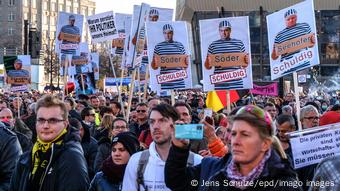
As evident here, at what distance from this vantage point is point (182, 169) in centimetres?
441

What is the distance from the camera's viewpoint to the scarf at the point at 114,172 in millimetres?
5312

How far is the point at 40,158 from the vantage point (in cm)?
473

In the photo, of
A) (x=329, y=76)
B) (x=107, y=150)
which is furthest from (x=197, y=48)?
(x=107, y=150)

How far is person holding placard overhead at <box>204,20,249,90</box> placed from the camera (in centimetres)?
946

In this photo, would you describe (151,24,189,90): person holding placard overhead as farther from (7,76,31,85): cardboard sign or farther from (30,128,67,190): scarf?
(7,76,31,85): cardboard sign

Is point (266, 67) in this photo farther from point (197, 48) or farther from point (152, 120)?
point (152, 120)

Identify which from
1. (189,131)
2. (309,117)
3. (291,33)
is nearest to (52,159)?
(189,131)

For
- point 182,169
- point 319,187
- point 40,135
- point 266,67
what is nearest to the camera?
point 319,187

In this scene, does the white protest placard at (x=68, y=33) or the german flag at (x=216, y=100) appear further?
the white protest placard at (x=68, y=33)

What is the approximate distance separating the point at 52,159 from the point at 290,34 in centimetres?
486

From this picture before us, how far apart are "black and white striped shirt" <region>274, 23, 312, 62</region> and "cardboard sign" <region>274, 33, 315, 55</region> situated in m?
0.06

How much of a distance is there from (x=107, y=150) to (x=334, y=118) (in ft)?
8.34

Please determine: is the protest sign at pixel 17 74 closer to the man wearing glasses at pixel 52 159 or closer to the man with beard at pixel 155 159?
the man wearing glasses at pixel 52 159

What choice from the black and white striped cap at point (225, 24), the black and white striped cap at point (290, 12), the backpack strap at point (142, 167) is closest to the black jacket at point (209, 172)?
the backpack strap at point (142, 167)
